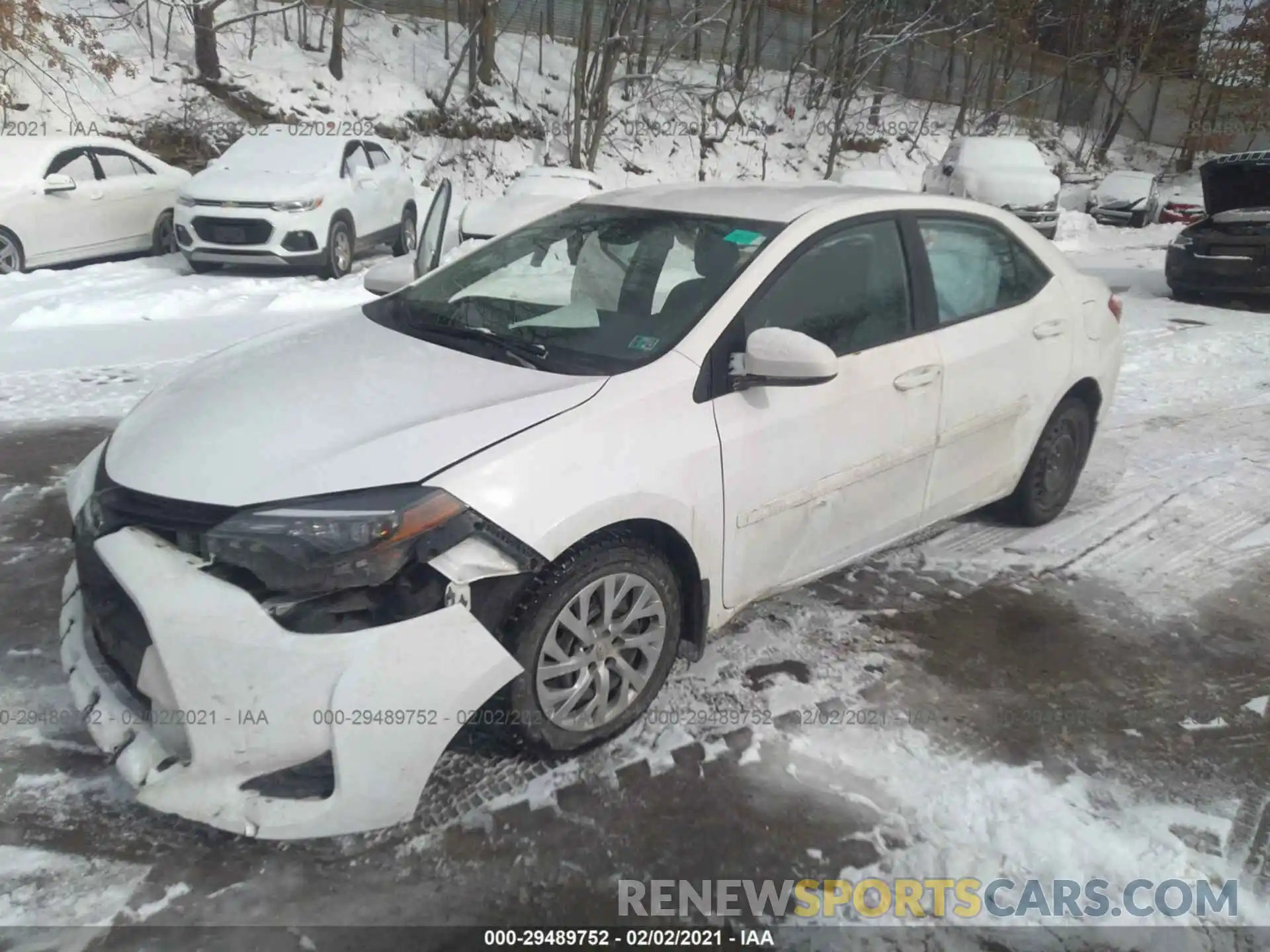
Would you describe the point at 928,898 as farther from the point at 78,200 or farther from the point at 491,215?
the point at 78,200

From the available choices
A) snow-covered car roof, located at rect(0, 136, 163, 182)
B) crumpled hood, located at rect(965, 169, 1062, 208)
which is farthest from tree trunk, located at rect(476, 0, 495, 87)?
snow-covered car roof, located at rect(0, 136, 163, 182)

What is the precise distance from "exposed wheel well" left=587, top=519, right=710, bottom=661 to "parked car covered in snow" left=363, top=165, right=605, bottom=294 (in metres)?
2.86

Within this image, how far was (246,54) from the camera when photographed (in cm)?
1966

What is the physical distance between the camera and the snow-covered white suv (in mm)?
10203

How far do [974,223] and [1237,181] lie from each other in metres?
7.78

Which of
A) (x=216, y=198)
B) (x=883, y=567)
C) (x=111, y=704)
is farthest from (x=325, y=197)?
(x=111, y=704)

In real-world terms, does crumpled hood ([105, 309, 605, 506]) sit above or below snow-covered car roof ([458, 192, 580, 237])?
below

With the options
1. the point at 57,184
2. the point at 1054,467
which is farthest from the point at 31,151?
the point at 1054,467

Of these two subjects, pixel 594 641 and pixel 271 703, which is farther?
pixel 594 641

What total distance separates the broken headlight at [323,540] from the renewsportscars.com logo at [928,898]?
1.05m

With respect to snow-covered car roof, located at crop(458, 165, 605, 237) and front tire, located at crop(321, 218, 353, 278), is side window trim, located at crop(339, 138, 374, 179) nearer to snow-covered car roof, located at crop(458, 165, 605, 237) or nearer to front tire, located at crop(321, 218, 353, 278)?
front tire, located at crop(321, 218, 353, 278)

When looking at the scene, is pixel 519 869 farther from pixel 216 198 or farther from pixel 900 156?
pixel 900 156

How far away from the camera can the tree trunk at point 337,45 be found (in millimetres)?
19234

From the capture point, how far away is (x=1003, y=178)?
1585cm
